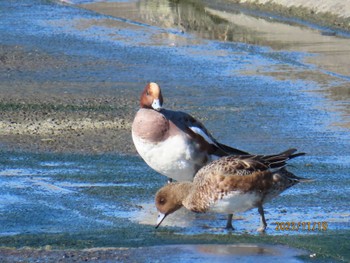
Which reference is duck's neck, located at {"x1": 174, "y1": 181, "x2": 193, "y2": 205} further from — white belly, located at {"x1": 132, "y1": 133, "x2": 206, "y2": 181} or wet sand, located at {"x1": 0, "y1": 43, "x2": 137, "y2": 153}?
wet sand, located at {"x1": 0, "y1": 43, "x2": 137, "y2": 153}

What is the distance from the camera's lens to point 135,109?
13867 millimetres

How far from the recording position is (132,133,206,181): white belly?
9289 millimetres

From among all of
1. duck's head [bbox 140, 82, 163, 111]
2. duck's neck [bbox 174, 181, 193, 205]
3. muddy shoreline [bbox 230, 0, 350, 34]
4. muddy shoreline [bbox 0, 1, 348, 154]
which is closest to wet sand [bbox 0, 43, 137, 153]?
muddy shoreline [bbox 0, 1, 348, 154]

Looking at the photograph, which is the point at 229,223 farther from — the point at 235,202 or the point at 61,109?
the point at 61,109

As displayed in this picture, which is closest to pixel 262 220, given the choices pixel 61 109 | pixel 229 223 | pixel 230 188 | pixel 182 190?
pixel 229 223

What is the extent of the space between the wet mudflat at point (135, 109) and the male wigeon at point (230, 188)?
218 mm

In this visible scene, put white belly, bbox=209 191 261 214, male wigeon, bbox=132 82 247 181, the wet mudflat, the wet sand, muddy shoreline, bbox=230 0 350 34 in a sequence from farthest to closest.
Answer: muddy shoreline, bbox=230 0 350 34, the wet sand, male wigeon, bbox=132 82 247 181, white belly, bbox=209 191 261 214, the wet mudflat

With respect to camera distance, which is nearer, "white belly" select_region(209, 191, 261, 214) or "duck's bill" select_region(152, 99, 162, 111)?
"white belly" select_region(209, 191, 261, 214)

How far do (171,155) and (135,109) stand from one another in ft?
15.1

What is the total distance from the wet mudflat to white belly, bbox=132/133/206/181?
1.21 feet

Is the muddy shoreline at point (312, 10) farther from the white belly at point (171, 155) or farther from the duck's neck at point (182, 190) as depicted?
the duck's neck at point (182, 190)

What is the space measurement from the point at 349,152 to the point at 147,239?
4168 millimetres

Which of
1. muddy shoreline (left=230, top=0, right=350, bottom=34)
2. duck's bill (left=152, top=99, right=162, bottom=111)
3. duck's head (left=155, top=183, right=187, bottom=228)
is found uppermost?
duck's bill (left=152, top=99, right=162, bottom=111)

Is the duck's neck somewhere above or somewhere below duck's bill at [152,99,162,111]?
below
